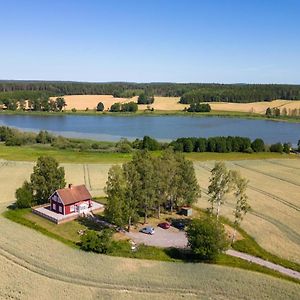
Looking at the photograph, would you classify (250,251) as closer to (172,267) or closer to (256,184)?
(172,267)

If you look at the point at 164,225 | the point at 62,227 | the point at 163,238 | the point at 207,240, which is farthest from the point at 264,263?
the point at 62,227

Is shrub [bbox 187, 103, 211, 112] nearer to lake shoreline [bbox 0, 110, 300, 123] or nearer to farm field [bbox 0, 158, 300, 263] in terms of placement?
lake shoreline [bbox 0, 110, 300, 123]

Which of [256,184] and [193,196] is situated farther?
[256,184]

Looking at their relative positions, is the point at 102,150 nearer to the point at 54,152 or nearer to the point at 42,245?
the point at 54,152

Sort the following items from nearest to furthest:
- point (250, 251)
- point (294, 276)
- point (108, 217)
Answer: point (294, 276)
point (250, 251)
point (108, 217)

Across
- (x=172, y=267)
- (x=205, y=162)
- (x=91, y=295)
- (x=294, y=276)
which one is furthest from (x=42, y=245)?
(x=205, y=162)

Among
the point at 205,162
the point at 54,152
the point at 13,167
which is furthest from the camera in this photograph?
the point at 54,152

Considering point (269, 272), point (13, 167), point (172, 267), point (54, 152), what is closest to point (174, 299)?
point (172, 267)

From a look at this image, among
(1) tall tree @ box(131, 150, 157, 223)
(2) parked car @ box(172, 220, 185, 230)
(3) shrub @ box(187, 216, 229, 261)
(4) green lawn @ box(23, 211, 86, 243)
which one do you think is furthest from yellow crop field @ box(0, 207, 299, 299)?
(1) tall tree @ box(131, 150, 157, 223)
